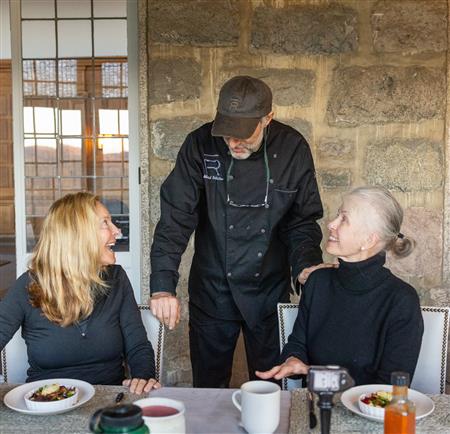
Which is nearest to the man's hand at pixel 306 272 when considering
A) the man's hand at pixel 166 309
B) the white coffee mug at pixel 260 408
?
the man's hand at pixel 166 309

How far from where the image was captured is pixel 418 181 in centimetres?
359

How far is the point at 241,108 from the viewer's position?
229 cm

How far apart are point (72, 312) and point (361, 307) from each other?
35.2 inches

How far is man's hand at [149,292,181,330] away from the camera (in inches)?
85.8

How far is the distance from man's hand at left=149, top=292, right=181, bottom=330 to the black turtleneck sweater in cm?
37

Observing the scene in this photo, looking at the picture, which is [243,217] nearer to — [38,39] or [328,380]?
[328,380]

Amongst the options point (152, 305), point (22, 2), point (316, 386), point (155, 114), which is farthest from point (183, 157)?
point (22, 2)

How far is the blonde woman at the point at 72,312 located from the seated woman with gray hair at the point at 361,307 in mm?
507

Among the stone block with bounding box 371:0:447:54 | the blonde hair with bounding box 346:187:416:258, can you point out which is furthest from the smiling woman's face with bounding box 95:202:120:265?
the stone block with bounding box 371:0:447:54

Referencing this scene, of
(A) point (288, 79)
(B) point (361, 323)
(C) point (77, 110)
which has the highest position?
(A) point (288, 79)

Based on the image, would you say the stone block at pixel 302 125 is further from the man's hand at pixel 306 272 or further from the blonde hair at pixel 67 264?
the blonde hair at pixel 67 264

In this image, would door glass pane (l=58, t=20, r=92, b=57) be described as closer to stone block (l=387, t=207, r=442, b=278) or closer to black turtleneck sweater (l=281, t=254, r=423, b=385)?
stone block (l=387, t=207, r=442, b=278)

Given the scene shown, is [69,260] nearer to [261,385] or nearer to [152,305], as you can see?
[152,305]

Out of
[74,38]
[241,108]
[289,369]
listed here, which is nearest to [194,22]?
[74,38]
